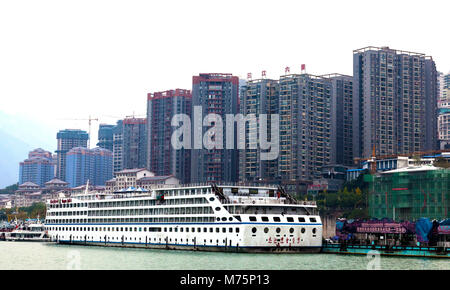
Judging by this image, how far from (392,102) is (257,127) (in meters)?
32.9

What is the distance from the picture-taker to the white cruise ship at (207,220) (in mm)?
62281

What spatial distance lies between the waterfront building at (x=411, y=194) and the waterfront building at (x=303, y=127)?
2099 inches

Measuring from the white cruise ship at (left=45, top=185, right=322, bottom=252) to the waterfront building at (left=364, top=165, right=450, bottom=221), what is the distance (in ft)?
87.1

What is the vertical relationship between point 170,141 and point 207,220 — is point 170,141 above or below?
above

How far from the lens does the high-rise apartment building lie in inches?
6388

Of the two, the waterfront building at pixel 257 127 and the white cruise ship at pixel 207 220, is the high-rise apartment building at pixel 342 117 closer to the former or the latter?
the waterfront building at pixel 257 127

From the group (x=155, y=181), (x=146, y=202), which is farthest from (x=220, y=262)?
(x=155, y=181)

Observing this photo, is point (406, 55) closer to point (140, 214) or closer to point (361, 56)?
point (361, 56)

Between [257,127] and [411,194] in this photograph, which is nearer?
[411,194]

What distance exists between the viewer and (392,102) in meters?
154

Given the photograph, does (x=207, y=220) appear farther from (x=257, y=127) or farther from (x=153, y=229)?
(x=257, y=127)

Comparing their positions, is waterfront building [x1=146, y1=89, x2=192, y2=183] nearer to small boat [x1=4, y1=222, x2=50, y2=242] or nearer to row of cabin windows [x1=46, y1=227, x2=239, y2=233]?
small boat [x1=4, y1=222, x2=50, y2=242]

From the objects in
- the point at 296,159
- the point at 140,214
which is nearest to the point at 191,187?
the point at 140,214

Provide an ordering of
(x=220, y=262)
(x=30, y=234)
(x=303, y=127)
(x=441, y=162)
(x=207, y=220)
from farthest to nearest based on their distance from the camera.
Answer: (x=303, y=127)
(x=441, y=162)
(x=30, y=234)
(x=207, y=220)
(x=220, y=262)
